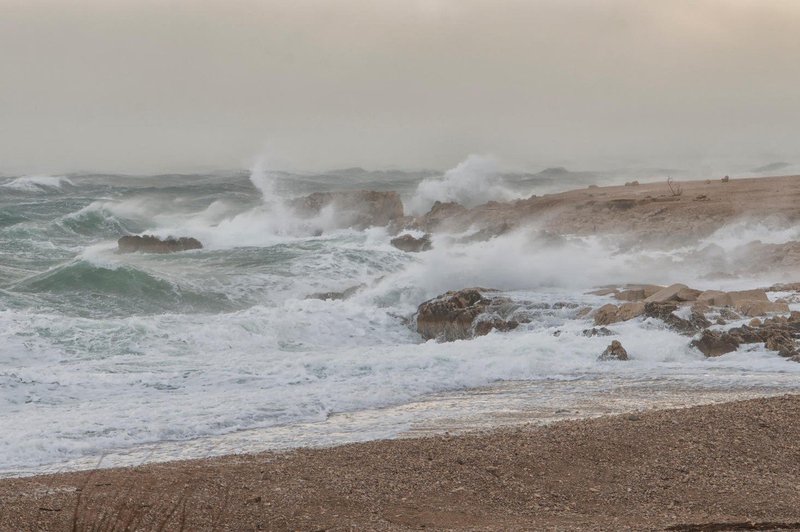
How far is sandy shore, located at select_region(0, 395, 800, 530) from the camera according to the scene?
521 centimetres

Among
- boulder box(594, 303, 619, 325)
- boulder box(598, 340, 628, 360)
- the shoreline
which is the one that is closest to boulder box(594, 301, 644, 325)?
boulder box(594, 303, 619, 325)

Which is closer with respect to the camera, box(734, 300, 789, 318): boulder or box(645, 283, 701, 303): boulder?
box(734, 300, 789, 318): boulder

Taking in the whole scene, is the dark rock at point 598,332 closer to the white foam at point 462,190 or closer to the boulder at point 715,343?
the boulder at point 715,343

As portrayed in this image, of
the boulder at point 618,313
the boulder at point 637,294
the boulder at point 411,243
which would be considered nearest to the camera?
the boulder at point 618,313

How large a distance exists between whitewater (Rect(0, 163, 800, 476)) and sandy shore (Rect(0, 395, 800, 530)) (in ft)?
3.55

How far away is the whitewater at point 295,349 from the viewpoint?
837 cm

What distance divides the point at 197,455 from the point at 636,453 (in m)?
3.42

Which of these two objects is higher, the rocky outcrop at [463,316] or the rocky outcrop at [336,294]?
the rocky outcrop at [463,316]

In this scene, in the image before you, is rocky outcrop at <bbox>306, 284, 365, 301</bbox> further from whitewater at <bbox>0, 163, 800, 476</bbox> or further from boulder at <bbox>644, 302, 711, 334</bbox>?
boulder at <bbox>644, 302, 711, 334</bbox>

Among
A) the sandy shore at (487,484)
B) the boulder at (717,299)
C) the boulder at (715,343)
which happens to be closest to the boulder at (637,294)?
the boulder at (717,299)

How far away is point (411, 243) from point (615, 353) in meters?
14.0

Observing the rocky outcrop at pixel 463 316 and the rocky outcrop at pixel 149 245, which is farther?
the rocky outcrop at pixel 149 245

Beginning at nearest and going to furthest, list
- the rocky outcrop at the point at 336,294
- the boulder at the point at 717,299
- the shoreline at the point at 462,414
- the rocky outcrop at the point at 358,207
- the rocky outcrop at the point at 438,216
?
the shoreline at the point at 462,414
the boulder at the point at 717,299
the rocky outcrop at the point at 336,294
the rocky outcrop at the point at 438,216
the rocky outcrop at the point at 358,207

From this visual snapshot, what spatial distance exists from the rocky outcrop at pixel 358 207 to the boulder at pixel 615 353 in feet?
62.2
